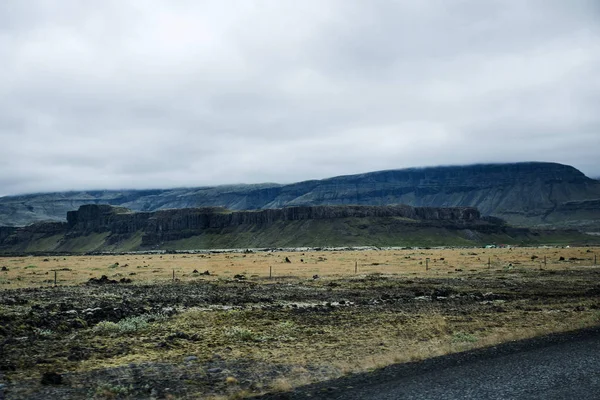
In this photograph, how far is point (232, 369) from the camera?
655 inches

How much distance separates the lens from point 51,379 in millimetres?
14844

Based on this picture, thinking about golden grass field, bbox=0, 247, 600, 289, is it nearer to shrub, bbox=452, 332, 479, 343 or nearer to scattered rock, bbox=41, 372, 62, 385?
shrub, bbox=452, 332, 479, 343

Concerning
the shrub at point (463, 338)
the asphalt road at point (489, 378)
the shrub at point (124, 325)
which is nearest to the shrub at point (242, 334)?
the shrub at point (124, 325)

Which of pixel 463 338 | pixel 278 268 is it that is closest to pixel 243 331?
pixel 463 338

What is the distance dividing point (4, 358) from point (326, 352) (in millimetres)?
12102

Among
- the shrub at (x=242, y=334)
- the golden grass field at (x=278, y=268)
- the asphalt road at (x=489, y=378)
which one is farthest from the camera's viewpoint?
the golden grass field at (x=278, y=268)

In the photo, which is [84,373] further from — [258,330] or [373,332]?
[373,332]

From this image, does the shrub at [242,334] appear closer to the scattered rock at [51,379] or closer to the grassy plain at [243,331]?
the grassy plain at [243,331]

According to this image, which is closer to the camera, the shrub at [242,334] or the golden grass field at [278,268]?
the shrub at [242,334]

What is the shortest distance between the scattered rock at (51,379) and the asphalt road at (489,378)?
6.80 metres

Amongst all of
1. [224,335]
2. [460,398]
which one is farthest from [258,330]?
[460,398]

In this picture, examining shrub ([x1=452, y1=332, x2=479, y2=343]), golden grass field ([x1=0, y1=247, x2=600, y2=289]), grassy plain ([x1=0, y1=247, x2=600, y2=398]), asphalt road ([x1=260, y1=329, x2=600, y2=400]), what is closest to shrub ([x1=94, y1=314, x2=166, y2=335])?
grassy plain ([x1=0, y1=247, x2=600, y2=398])

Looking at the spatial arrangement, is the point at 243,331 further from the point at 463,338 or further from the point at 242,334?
the point at 463,338

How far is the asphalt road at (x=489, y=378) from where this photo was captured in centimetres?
1341
